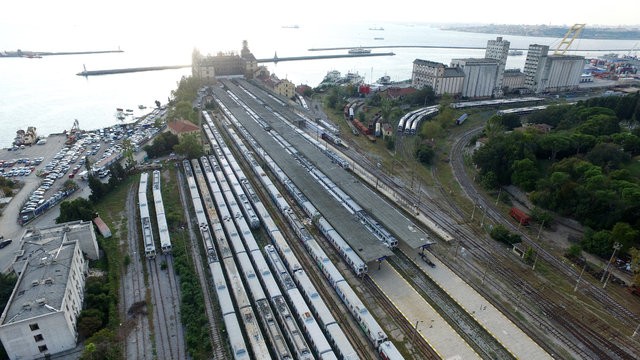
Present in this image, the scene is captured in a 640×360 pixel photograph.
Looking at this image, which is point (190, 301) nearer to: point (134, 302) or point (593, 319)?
point (134, 302)

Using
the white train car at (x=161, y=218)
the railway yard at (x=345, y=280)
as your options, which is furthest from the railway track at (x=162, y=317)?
the white train car at (x=161, y=218)

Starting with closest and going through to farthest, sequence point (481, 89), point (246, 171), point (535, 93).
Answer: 1. point (246, 171)
2. point (481, 89)
3. point (535, 93)

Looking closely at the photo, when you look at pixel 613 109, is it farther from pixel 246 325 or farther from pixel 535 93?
pixel 246 325

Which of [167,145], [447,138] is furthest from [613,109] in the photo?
[167,145]

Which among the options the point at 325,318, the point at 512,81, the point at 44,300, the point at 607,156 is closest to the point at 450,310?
the point at 325,318

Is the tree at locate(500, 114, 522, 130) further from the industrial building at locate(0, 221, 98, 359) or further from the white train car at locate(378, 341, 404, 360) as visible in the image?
A: the industrial building at locate(0, 221, 98, 359)
